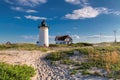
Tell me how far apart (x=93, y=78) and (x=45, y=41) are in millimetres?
30244

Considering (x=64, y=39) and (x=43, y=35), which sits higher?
(x=43, y=35)

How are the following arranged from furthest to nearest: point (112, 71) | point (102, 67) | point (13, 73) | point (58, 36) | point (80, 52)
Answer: point (58, 36) → point (80, 52) → point (102, 67) → point (112, 71) → point (13, 73)

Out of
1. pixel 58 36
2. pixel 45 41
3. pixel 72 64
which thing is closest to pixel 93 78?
pixel 72 64

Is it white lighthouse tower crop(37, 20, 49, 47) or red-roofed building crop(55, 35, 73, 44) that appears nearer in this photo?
white lighthouse tower crop(37, 20, 49, 47)

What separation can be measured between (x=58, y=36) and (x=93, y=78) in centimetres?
5260

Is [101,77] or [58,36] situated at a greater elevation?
[58,36]

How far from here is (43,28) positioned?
133 feet

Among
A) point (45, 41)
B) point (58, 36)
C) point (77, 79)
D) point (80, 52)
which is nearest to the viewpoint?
point (77, 79)

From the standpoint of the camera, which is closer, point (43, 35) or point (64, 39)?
point (43, 35)

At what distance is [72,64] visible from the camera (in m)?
14.4

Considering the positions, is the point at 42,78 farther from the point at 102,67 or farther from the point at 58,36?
the point at 58,36

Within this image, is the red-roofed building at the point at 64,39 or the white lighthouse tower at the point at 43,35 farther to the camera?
the red-roofed building at the point at 64,39

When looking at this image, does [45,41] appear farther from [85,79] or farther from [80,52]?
[85,79]

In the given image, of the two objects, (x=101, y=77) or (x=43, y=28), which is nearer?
(x=101, y=77)
